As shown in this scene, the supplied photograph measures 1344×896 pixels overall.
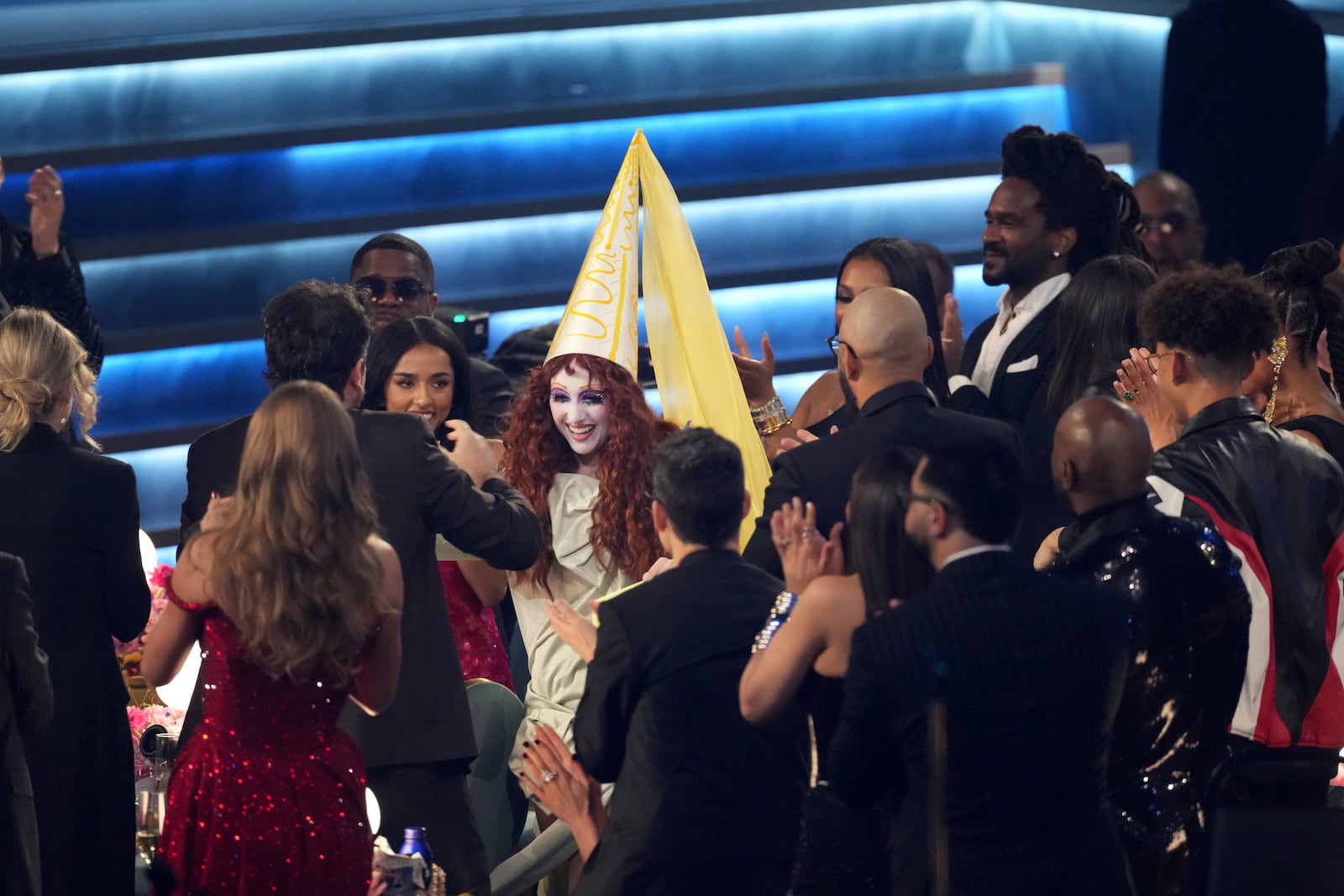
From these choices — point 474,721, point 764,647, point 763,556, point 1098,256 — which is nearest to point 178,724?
point 474,721

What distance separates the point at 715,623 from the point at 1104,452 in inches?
25.2

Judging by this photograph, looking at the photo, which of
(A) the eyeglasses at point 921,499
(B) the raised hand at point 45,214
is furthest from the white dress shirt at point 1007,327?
(B) the raised hand at point 45,214

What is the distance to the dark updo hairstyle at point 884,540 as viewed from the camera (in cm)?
228

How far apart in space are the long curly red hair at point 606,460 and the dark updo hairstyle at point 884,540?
47.4 inches

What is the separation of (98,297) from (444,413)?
2.59 m

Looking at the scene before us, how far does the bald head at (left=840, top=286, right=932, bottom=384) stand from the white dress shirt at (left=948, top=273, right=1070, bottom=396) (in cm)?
110

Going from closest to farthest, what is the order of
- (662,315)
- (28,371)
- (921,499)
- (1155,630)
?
(921,499), (1155,630), (28,371), (662,315)

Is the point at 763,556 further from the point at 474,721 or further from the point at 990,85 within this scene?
the point at 990,85

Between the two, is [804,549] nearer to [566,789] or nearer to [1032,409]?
[566,789]

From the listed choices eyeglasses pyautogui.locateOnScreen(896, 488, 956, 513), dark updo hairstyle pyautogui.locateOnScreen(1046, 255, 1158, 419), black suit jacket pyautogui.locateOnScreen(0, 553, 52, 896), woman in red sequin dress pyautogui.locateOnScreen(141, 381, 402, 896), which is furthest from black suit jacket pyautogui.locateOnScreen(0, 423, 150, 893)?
dark updo hairstyle pyautogui.locateOnScreen(1046, 255, 1158, 419)

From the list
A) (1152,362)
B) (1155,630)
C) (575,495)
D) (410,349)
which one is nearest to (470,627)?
(575,495)

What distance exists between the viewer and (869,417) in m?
3.03

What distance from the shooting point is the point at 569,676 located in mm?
3531

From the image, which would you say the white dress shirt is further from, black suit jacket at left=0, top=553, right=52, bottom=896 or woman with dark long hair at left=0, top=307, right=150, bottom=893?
black suit jacket at left=0, top=553, right=52, bottom=896
